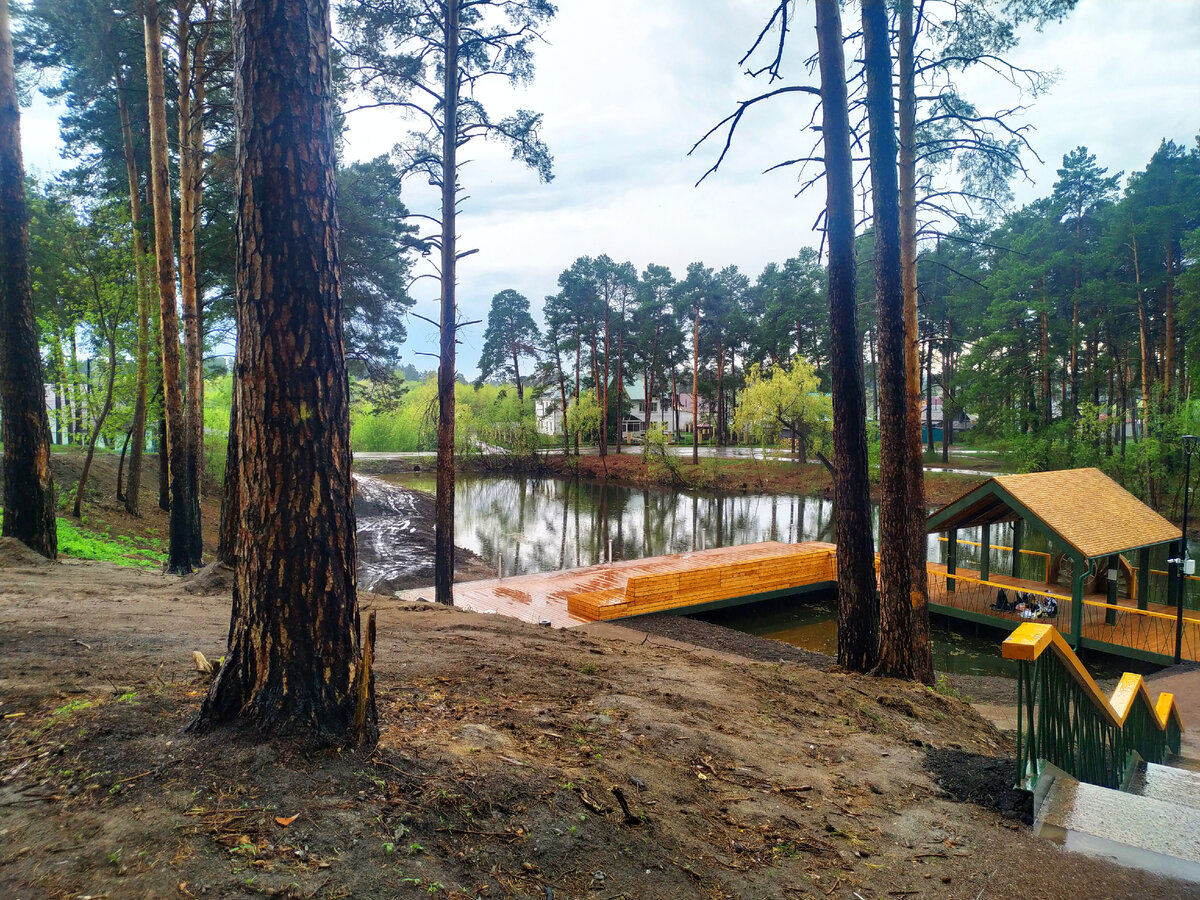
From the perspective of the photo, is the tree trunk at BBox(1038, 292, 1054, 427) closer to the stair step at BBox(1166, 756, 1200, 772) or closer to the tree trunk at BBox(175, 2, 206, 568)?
the stair step at BBox(1166, 756, 1200, 772)

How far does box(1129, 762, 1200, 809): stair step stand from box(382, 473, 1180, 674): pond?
24.8ft

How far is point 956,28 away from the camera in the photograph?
8.98m

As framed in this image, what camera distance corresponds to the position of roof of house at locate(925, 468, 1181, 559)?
1149cm

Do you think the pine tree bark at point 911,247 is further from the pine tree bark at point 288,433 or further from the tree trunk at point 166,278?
the tree trunk at point 166,278

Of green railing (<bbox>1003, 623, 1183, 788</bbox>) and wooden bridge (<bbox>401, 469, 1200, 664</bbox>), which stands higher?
green railing (<bbox>1003, 623, 1183, 788</bbox>)

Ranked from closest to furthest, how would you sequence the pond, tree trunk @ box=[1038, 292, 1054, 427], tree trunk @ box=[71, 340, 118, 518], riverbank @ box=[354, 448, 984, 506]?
tree trunk @ box=[71, 340, 118, 518], the pond, tree trunk @ box=[1038, 292, 1054, 427], riverbank @ box=[354, 448, 984, 506]

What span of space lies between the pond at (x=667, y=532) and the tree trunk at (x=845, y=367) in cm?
592

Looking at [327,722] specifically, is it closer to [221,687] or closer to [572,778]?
[221,687]

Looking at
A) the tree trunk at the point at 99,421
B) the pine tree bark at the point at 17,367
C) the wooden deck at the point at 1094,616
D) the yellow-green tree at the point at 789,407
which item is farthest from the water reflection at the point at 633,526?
the pine tree bark at the point at 17,367

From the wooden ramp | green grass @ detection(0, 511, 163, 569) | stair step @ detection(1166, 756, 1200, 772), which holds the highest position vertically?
green grass @ detection(0, 511, 163, 569)

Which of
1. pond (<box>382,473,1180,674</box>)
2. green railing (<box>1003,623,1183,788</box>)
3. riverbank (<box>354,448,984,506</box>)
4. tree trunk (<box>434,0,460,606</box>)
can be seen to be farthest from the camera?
riverbank (<box>354,448,984,506</box>)

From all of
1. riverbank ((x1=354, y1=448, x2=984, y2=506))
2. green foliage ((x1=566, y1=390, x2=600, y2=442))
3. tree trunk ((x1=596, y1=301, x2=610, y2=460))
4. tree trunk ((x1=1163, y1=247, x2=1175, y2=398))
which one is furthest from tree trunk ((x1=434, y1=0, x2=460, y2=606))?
green foliage ((x1=566, y1=390, x2=600, y2=442))

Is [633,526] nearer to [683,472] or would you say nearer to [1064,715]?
[683,472]

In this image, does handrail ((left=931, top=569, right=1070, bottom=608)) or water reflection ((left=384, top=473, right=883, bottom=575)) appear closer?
handrail ((left=931, top=569, right=1070, bottom=608))
